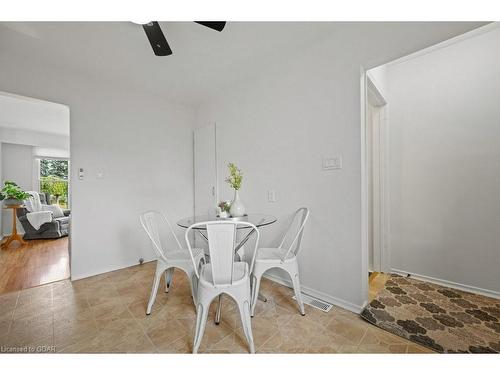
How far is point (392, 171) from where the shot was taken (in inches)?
102

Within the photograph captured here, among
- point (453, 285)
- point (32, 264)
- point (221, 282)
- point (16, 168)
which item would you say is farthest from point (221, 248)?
point (16, 168)

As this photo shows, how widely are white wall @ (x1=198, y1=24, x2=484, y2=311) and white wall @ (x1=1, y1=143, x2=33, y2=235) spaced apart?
214 inches

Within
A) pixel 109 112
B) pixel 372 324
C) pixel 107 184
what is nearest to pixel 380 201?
pixel 372 324

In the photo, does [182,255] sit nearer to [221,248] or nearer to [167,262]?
[167,262]

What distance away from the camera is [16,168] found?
16.1ft

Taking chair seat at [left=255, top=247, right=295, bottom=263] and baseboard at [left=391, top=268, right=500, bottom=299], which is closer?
chair seat at [left=255, top=247, right=295, bottom=263]

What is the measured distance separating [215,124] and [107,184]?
5.58 feet

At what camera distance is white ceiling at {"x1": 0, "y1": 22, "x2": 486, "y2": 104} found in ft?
5.99

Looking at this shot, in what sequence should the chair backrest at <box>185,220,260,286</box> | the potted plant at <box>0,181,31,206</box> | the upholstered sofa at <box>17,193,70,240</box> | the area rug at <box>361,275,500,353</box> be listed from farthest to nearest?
the upholstered sofa at <box>17,193,70,240</box> < the potted plant at <box>0,181,31,206</box> < the area rug at <box>361,275,500,353</box> < the chair backrest at <box>185,220,260,286</box>

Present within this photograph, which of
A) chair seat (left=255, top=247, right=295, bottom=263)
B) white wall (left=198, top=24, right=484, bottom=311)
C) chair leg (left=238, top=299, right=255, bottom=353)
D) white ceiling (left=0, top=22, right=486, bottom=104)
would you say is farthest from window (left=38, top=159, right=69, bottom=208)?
chair leg (left=238, top=299, right=255, bottom=353)

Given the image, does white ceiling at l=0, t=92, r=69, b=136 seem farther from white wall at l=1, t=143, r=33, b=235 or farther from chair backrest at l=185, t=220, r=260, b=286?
chair backrest at l=185, t=220, r=260, b=286

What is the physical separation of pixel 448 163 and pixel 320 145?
1.46 m

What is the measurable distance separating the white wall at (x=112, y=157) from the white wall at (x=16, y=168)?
3469mm

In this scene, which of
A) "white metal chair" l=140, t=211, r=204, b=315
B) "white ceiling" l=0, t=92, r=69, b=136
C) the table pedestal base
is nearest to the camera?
the table pedestal base
